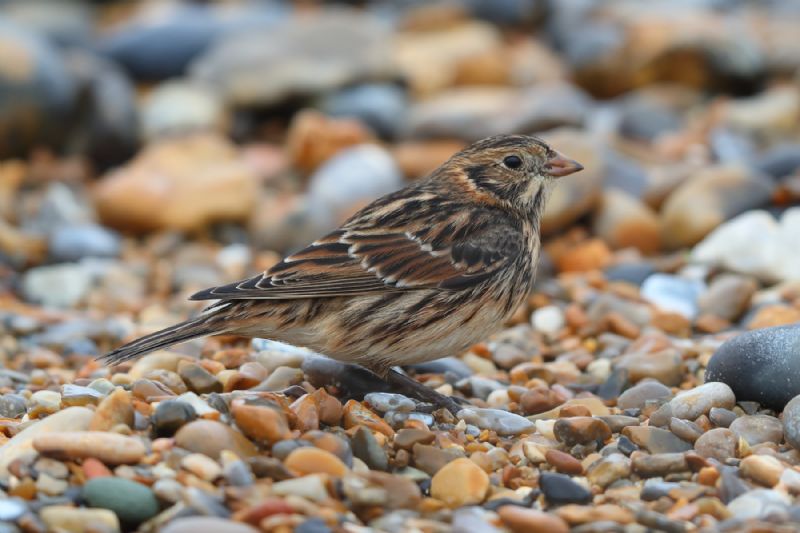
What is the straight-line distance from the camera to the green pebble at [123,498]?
13.4ft

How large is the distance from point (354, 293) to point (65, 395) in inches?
51.8

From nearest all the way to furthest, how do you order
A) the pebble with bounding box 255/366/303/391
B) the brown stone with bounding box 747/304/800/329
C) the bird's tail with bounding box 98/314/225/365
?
1. the bird's tail with bounding box 98/314/225/365
2. the pebble with bounding box 255/366/303/391
3. the brown stone with bounding box 747/304/800/329

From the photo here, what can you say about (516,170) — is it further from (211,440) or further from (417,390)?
(211,440)

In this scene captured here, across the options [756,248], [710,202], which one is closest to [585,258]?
[710,202]

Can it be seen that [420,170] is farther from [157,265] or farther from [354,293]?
[354,293]

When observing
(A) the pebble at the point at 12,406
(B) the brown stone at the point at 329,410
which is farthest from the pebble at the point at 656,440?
(A) the pebble at the point at 12,406

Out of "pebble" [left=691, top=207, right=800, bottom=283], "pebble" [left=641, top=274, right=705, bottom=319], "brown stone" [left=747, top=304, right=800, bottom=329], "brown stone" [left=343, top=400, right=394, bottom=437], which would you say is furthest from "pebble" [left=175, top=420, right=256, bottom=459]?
"pebble" [left=691, top=207, right=800, bottom=283]

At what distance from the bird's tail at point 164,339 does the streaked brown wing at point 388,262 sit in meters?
0.12

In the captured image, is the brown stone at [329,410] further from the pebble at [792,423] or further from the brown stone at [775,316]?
the brown stone at [775,316]

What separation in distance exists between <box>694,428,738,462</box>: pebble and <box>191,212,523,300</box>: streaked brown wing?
135 centimetres

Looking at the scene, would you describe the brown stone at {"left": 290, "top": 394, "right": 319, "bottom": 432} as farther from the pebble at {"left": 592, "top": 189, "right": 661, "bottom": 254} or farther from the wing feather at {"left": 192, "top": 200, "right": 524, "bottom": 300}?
the pebble at {"left": 592, "top": 189, "right": 661, "bottom": 254}

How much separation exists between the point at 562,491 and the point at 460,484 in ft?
1.18

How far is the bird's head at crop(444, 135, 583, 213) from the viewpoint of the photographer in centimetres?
626

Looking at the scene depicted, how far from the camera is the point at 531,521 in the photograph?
4012mm
